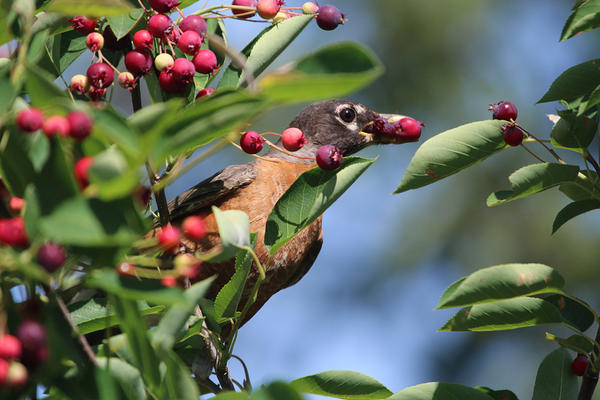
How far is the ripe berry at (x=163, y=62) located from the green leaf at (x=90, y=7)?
22.5 inches

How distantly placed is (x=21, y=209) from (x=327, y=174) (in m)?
0.75

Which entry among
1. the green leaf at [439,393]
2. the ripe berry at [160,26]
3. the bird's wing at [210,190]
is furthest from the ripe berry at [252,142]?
the bird's wing at [210,190]

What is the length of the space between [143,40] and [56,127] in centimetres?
80

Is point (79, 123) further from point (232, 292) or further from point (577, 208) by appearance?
point (577, 208)

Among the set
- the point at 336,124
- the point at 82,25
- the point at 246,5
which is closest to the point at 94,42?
the point at 82,25

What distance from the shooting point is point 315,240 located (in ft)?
10.3

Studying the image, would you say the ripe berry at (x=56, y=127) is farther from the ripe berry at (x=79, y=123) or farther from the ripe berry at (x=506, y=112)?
the ripe berry at (x=506, y=112)

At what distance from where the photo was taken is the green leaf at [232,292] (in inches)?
60.6

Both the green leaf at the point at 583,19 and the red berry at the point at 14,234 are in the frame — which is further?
the green leaf at the point at 583,19

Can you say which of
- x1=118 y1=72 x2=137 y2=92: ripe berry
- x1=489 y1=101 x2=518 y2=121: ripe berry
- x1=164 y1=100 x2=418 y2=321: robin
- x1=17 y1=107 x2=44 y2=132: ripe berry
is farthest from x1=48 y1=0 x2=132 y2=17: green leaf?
x1=164 y1=100 x2=418 y2=321: robin

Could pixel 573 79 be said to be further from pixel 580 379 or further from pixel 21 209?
pixel 21 209

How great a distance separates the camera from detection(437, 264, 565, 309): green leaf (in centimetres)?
154

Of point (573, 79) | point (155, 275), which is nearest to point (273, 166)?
point (573, 79)

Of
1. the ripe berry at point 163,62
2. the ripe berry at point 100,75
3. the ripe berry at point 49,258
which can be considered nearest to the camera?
the ripe berry at point 49,258
